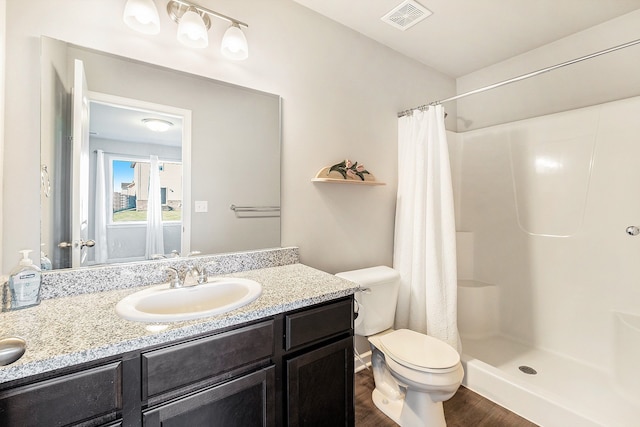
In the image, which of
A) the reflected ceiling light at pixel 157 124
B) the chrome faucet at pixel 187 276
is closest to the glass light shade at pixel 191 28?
the reflected ceiling light at pixel 157 124

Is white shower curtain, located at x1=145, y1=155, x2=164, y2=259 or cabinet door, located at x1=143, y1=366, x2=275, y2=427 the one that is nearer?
cabinet door, located at x1=143, y1=366, x2=275, y2=427

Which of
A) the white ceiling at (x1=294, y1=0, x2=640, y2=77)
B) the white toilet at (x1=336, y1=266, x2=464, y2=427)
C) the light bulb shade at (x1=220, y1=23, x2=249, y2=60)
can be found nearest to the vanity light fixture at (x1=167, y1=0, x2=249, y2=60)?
the light bulb shade at (x1=220, y1=23, x2=249, y2=60)

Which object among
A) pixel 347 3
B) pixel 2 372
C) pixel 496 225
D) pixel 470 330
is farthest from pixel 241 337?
pixel 496 225

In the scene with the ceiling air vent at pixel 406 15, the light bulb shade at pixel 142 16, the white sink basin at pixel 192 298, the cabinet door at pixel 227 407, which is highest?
the ceiling air vent at pixel 406 15

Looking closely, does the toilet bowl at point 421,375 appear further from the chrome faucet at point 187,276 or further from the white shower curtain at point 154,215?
the white shower curtain at point 154,215

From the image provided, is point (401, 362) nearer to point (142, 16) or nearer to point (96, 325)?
point (96, 325)

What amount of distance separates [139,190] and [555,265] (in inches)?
111

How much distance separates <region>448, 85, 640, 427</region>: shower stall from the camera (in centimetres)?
176

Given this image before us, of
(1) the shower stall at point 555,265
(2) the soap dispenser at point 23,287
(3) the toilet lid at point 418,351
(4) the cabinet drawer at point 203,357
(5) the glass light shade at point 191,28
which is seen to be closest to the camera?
(4) the cabinet drawer at point 203,357

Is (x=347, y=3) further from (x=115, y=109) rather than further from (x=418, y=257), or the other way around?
(x=418, y=257)

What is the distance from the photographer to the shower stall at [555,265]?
176cm

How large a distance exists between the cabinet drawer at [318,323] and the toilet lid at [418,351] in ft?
1.45

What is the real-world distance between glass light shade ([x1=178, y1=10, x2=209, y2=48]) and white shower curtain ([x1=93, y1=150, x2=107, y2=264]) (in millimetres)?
653

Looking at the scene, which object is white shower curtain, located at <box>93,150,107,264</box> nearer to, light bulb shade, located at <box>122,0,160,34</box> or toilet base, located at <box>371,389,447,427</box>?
light bulb shade, located at <box>122,0,160,34</box>
